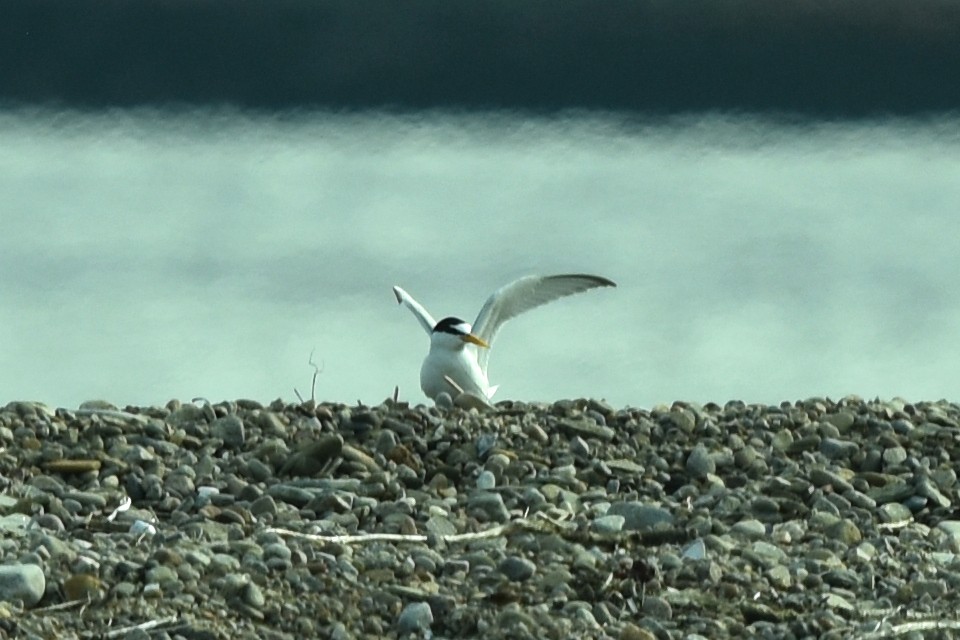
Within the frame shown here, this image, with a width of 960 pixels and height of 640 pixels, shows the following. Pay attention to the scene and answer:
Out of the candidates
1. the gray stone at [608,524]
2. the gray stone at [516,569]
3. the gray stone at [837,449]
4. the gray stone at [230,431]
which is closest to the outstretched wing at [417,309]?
the gray stone at [230,431]

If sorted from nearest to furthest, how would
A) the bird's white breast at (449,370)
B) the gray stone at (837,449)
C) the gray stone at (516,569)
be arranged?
the gray stone at (516,569) → the gray stone at (837,449) → the bird's white breast at (449,370)

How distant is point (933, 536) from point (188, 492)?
1.59 meters

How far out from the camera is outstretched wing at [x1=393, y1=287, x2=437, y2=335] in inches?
255

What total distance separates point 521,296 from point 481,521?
2.76 meters

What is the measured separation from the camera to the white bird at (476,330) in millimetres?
5945

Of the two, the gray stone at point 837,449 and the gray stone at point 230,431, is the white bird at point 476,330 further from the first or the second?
the gray stone at point 837,449

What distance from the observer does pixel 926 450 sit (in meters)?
4.52

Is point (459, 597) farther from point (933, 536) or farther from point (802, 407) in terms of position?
point (802, 407)

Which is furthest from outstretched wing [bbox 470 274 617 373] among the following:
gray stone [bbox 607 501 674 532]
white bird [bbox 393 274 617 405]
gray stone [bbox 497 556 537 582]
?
gray stone [bbox 497 556 537 582]

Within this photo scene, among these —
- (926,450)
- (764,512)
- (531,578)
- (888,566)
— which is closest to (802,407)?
(926,450)

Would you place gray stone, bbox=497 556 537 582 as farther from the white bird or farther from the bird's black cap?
the bird's black cap

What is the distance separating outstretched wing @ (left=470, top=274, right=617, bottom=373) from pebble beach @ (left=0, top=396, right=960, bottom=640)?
148 centimetres

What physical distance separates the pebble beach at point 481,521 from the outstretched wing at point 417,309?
1585mm

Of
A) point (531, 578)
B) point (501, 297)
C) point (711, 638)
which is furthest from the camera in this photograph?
point (501, 297)
